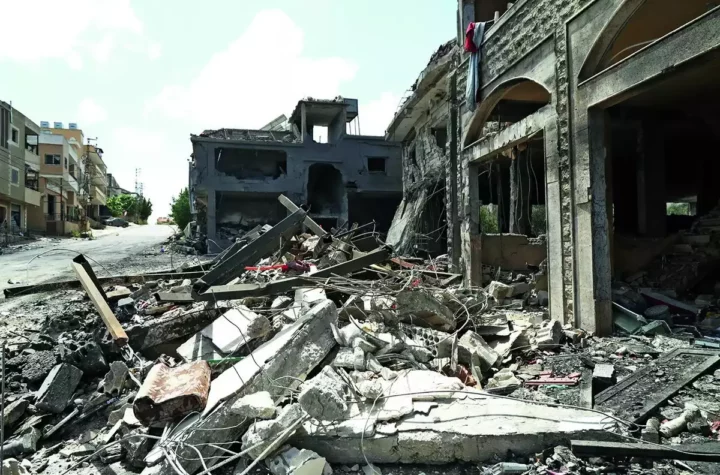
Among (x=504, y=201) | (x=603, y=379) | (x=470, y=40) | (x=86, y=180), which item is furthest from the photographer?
(x=86, y=180)

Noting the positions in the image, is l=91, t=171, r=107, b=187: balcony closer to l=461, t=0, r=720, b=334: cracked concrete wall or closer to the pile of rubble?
the pile of rubble

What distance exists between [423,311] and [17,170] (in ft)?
124

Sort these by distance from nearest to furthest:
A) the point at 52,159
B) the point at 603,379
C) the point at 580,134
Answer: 1. the point at 603,379
2. the point at 580,134
3. the point at 52,159

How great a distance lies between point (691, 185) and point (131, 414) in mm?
19597

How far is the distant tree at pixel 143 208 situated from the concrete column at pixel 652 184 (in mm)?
67442

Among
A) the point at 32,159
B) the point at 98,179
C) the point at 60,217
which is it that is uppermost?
the point at 98,179

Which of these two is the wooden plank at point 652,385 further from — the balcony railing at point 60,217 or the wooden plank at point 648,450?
the balcony railing at point 60,217

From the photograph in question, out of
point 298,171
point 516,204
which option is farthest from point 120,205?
point 516,204

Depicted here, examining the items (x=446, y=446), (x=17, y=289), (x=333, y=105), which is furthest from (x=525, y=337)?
(x=333, y=105)

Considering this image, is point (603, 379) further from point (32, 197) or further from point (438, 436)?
point (32, 197)

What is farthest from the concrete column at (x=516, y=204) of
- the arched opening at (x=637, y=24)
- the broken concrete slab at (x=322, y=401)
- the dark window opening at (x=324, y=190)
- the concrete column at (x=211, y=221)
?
the concrete column at (x=211, y=221)

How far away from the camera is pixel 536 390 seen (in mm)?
4074

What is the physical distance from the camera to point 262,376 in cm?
350

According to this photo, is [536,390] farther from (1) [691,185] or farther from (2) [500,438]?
(1) [691,185]
